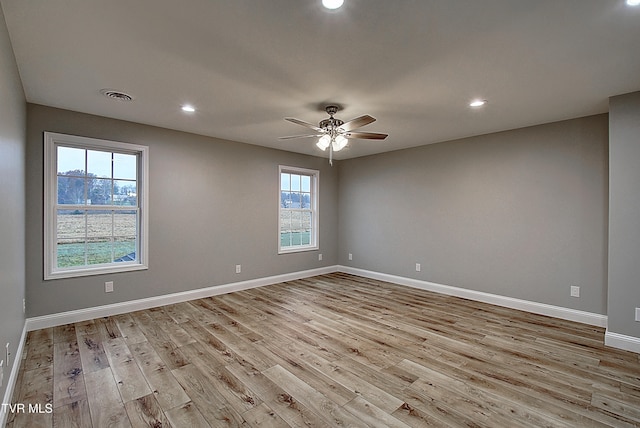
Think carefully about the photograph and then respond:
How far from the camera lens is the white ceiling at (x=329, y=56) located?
1.83 meters

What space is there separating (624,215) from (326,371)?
10.7 feet

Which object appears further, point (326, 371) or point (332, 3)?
point (326, 371)

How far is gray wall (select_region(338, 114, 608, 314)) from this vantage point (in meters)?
3.72

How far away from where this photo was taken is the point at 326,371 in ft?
8.48

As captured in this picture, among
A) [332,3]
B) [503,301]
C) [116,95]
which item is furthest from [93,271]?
[503,301]

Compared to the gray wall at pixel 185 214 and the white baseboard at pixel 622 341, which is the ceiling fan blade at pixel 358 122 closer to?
the gray wall at pixel 185 214

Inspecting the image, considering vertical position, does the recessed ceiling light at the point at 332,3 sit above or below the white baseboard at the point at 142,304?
above

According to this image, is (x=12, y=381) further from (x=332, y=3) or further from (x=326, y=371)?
(x=332, y=3)

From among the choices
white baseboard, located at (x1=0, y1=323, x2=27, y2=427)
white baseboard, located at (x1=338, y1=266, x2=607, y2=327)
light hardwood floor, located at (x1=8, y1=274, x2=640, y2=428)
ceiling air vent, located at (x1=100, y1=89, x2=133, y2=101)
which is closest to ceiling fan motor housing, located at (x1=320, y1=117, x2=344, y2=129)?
ceiling air vent, located at (x1=100, y1=89, x2=133, y2=101)

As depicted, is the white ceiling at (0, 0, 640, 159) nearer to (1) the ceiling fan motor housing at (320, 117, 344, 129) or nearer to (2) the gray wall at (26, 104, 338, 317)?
(1) the ceiling fan motor housing at (320, 117, 344, 129)

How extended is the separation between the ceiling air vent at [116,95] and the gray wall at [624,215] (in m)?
4.93

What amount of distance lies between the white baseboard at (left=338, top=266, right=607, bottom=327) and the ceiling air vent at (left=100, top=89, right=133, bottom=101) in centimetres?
485

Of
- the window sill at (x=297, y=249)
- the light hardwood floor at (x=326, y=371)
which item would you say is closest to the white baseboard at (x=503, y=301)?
the light hardwood floor at (x=326, y=371)

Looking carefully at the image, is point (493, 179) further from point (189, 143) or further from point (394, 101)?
point (189, 143)
